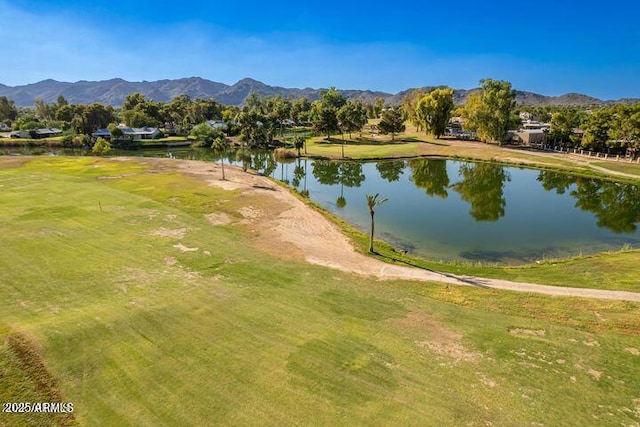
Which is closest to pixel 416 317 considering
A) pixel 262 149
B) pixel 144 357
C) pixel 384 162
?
pixel 144 357

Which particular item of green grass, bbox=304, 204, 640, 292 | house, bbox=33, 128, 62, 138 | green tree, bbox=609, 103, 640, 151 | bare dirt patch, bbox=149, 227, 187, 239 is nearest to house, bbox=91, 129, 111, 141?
house, bbox=33, 128, 62, 138

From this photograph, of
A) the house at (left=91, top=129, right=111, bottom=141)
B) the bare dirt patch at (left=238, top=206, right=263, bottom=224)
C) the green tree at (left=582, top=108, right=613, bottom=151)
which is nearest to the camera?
the bare dirt patch at (left=238, top=206, right=263, bottom=224)

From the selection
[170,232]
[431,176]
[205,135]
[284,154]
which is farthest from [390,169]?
[205,135]

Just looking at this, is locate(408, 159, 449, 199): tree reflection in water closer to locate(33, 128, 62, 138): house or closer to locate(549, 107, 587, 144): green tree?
locate(549, 107, 587, 144): green tree

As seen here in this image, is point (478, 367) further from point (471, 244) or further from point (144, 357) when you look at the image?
point (471, 244)

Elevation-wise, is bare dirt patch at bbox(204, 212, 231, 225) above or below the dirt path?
above

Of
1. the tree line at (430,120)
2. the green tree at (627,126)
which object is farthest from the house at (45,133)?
the green tree at (627,126)

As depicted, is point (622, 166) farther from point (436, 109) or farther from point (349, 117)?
point (349, 117)
